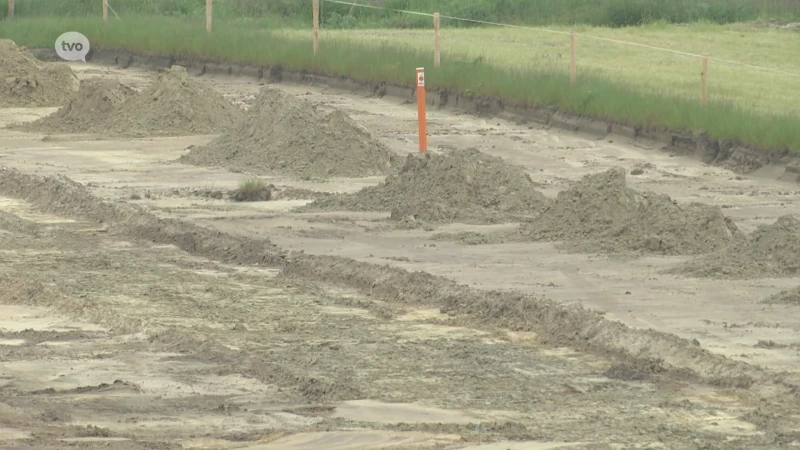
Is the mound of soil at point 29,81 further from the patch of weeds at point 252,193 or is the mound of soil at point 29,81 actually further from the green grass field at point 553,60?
the patch of weeds at point 252,193

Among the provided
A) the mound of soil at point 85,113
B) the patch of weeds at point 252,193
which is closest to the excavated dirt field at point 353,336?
the patch of weeds at point 252,193

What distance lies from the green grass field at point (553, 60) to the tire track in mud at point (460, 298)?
30.1 ft

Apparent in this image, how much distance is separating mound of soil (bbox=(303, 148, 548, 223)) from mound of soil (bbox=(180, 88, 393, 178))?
9.72 ft

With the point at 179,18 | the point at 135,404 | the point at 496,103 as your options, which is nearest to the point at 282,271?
the point at 135,404

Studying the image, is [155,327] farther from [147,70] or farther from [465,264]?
[147,70]

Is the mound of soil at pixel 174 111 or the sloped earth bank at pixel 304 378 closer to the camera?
the sloped earth bank at pixel 304 378

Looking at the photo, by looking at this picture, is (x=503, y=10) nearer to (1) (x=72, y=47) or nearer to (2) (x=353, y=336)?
(1) (x=72, y=47)

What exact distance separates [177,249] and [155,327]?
389cm

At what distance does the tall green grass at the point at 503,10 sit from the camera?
158 feet

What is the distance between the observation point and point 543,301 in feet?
42.4

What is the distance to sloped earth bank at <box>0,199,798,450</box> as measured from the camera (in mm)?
9422

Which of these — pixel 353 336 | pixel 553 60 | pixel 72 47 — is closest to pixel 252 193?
pixel 353 336

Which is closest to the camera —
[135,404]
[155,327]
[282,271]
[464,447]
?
[464,447]

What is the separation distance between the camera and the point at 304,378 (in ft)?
35.3
